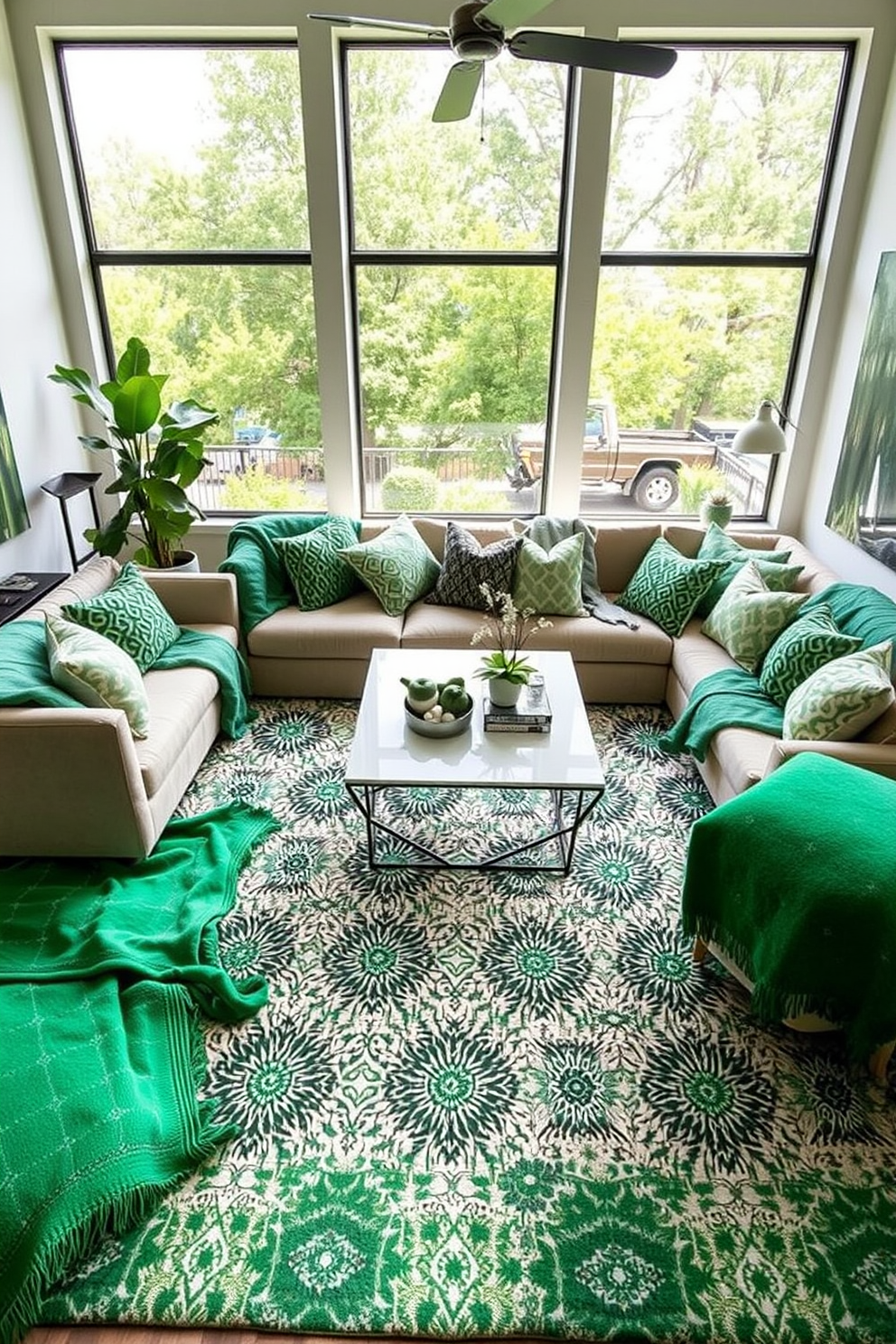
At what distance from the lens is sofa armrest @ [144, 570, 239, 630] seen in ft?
12.3

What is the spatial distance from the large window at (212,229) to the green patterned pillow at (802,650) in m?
2.98

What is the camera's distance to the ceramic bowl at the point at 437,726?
2.87m

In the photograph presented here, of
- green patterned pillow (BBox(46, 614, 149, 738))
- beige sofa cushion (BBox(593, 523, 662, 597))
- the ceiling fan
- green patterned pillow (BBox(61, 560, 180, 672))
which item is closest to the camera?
the ceiling fan

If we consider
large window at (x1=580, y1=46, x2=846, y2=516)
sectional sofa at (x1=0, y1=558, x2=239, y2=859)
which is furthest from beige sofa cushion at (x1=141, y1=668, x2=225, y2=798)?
large window at (x1=580, y1=46, x2=846, y2=516)

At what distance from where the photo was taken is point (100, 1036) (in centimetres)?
213

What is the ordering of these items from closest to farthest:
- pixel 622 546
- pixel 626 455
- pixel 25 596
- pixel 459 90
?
1. pixel 459 90
2. pixel 25 596
3. pixel 622 546
4. pixel 626 455

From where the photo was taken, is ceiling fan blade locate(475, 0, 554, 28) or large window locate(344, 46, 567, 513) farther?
large window locate(344, 46, 567, 513)

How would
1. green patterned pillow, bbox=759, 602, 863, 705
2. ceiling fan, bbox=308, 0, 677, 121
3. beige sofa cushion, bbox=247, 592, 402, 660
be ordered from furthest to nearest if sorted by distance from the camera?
beige sofa cushion, bbox=247, 592, 402, 660, green patterned pillow, bbox=759, 602, 863, 705, ceiling fan, bbox=308, 0, 677, 121

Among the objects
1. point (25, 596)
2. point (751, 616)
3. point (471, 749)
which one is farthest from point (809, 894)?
point (25, 596)

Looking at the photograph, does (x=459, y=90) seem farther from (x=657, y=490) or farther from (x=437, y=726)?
(x=657, y=490)

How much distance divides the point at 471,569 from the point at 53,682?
→ 82.4 inches

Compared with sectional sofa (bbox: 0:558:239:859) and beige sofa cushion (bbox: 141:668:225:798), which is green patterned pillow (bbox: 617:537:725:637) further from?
sectional sofa (bbox: 0:558:239:859)

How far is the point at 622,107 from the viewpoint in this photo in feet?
13.3

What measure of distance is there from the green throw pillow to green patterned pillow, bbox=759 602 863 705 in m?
0.39
